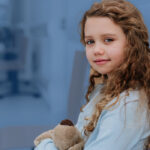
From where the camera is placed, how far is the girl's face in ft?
2.44

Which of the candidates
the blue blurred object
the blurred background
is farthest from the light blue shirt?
the blue blurred object

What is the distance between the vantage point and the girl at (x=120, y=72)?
0.64 meters

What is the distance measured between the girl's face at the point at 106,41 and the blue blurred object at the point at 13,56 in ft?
2.73

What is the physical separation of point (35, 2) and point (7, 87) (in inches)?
22.3

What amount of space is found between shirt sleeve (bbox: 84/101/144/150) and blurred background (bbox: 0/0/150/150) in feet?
2.77

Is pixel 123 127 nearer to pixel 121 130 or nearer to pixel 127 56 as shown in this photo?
pixel 121 130

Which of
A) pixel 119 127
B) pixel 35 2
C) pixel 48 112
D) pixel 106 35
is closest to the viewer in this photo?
pixel 119 127

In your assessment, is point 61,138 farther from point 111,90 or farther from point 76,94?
point 76,94

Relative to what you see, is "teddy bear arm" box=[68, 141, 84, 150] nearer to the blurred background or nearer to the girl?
the girl

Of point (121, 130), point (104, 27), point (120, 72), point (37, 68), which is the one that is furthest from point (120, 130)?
point (37, 68)

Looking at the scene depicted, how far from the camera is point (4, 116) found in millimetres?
1564

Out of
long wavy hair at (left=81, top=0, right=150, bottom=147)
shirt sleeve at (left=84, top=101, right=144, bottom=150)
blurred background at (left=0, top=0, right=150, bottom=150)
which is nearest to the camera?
shirt sleeve at (left=84, top=101, right=144, bottom=150)

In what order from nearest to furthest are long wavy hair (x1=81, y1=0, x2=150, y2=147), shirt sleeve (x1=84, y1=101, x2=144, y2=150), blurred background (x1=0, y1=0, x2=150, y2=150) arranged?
1. shirt sleeve (x1=84, y1=101, x2=144, y2=150)
2. long wavy hair (x1=81, y1=0, x2=150, y2=147)
3. blurred background (x1=0, y1=0, x2=150, y2=150)

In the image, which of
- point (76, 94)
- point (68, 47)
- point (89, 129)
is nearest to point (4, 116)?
point (76, 94)
